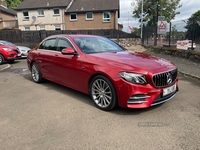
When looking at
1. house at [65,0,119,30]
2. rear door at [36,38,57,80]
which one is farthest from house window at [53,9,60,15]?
rear door at [36,38,57,80]

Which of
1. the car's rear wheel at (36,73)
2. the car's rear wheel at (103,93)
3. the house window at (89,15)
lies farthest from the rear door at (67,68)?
the house window at (89,15)

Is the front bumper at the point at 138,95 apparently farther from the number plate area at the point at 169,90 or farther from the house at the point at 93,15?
the house at the point at 93,15

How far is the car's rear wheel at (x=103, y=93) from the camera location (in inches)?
147

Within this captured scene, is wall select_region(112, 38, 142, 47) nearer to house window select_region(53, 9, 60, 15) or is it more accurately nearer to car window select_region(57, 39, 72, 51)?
house window select_region(53, 9, 60, 15)

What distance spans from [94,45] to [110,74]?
1.47m

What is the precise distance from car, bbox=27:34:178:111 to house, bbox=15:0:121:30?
26.4m

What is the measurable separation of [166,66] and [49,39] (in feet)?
12.0

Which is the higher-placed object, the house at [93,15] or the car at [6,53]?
the house at [93,15]

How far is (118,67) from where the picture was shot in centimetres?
366

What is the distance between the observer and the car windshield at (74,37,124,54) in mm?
4641

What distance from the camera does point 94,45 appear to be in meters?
4.89

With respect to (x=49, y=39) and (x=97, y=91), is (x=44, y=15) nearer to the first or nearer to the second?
(x=49, y=39)

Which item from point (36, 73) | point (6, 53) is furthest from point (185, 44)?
point (6, 53)

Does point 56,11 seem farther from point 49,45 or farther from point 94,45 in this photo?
point 94,45
